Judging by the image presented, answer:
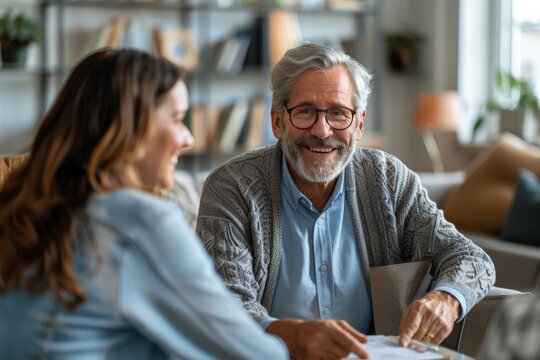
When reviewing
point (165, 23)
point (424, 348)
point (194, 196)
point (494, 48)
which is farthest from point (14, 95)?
point (424, 348)

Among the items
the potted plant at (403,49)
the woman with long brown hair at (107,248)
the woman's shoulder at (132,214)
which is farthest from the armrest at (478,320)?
the potted plant at (403,49)

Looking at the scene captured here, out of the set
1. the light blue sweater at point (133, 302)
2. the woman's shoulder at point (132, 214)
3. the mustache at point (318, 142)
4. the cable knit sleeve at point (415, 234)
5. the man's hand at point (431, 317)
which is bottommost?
the man's hand at point (431, 317)

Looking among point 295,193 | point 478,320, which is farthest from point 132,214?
point 478,320

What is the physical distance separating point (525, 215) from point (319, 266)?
173 cm

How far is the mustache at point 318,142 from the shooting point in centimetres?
201

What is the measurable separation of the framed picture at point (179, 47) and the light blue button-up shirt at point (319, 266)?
3469mm

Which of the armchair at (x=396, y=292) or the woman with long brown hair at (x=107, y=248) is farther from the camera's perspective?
the armchair at (x=396, y=292)

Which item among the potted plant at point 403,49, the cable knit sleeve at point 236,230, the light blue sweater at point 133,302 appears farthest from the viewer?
the potted plant at point 403,49

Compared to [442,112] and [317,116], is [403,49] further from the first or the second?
[317,116]

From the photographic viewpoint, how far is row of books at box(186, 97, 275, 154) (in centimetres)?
551

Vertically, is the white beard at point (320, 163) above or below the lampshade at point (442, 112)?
above

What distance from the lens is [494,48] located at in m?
5.86

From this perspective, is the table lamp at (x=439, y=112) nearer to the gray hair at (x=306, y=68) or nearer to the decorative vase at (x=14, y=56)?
the decorative vase at (x=14, y=56)

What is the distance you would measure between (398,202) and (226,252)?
456 mm
